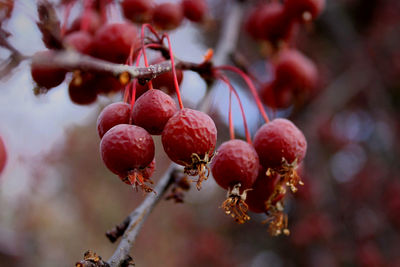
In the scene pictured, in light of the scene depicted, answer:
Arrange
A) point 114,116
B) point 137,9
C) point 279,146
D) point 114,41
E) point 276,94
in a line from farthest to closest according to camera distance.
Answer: point 276,94, point 137,9, point 114,41, point 279,146, point 114,116

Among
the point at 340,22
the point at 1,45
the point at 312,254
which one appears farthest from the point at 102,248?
the point at 1,45

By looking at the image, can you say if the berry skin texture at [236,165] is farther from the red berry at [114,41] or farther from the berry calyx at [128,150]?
the red berry at [114,41]

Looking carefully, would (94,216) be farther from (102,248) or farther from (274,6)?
(274,6)

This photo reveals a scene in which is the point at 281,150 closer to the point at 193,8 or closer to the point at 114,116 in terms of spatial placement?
the point at 114,116

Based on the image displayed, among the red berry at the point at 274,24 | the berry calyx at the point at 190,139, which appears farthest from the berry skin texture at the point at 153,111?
the red berry at the point at 274,24

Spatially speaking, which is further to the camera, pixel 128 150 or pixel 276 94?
pixel 276 94

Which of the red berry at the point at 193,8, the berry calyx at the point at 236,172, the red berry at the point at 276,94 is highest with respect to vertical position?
the red berry at the point at 193,8

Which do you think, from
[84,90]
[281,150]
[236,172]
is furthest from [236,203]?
[84,90]

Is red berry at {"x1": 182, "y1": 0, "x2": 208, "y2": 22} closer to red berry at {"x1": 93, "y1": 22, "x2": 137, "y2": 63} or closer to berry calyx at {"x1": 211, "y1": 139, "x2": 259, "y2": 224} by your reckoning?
red berry at {"x1": 93, "y1": 22, "x2": 137, "y2": 63}
